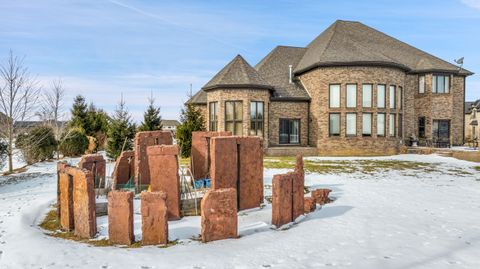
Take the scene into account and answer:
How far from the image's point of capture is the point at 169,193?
7547 millimetres

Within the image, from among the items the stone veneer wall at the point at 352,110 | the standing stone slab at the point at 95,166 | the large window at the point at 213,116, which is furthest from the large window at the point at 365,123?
the standing stone slab at the point at 95,166

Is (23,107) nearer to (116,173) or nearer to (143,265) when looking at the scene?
(116,173)

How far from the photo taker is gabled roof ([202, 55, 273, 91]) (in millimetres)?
22562

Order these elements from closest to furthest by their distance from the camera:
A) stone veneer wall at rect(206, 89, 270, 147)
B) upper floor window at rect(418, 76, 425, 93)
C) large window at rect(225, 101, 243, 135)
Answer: stone veneer wall at rect(206, 89, 270, 147) < large window at rect(225, 101, 243, 135) < upper floor window at rect(418, 76, 425, 93)

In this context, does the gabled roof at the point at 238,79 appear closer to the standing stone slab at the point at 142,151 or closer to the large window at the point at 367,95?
the large window at the point at 367,95

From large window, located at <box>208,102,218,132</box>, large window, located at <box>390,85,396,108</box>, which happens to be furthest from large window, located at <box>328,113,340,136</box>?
large window, located at <box>208,102,218,132</box>

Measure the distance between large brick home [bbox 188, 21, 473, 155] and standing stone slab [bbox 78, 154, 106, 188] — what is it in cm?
1285

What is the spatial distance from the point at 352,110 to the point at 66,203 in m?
20.5

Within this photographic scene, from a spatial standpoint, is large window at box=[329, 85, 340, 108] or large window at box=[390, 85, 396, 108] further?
large window at box=[390, 85, 396, 108]

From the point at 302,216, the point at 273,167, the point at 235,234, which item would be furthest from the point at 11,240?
the point at 273,167

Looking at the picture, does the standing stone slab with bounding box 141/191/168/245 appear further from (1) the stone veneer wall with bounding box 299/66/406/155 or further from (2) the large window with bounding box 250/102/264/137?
(1) the stone veneer wall with bounding box 299/66/406/155

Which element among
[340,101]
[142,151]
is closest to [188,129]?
[340,101]

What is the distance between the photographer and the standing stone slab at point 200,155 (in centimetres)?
1147

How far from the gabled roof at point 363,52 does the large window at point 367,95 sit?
1.75m
